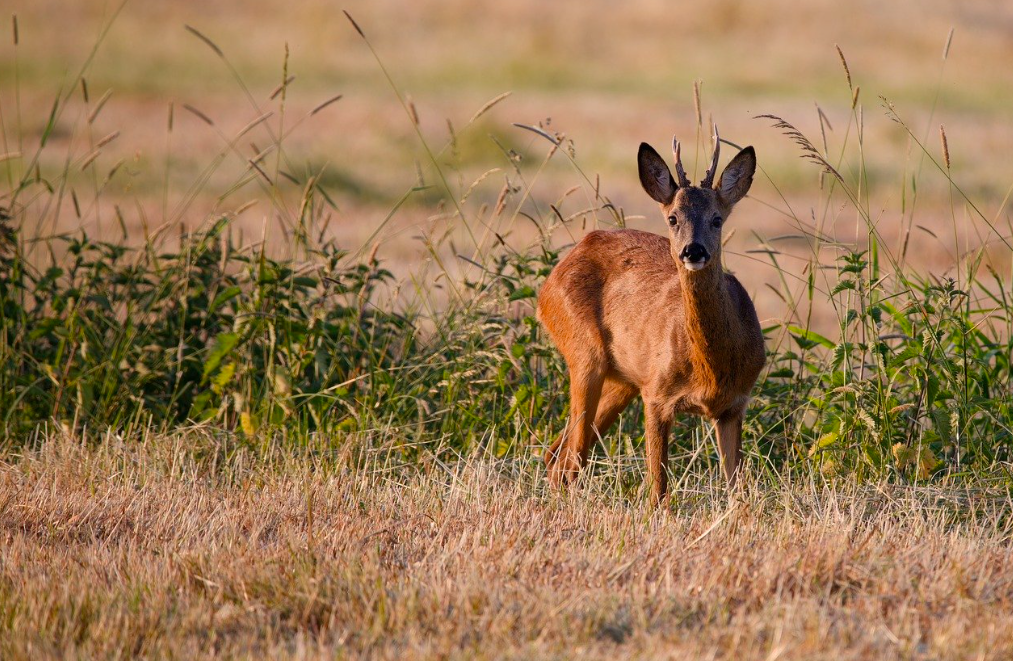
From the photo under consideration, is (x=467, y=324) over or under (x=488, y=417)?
over

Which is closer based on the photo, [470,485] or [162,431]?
[470,485]

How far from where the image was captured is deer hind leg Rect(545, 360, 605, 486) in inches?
213

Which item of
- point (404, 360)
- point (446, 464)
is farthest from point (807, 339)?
point (404, 360)

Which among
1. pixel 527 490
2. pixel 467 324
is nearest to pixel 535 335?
pixel 467 324

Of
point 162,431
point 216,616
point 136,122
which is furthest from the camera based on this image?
point 136,122

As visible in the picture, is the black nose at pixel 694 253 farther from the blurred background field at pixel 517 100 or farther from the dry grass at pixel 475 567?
the blurred background field at pixel 517 100

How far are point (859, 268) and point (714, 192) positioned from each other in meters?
0.76

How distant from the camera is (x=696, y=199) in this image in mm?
4777

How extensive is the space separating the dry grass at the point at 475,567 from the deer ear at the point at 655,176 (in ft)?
3.82

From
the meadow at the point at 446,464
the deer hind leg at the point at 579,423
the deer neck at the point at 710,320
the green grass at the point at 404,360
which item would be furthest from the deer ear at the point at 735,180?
the deer hind leg at the point at 579,423

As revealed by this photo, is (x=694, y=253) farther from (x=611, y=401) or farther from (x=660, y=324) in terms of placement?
(x=611, y=401)

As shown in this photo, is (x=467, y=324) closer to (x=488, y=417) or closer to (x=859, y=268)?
(x=488, y=417)

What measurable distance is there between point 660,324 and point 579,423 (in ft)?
1.92

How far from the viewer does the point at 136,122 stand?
72.9 ft
